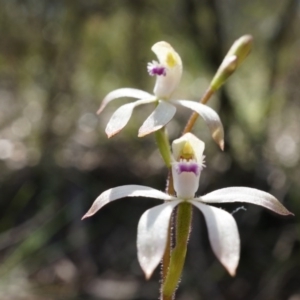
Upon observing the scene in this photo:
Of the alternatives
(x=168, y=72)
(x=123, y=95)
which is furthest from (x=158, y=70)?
(x=123, y=95)

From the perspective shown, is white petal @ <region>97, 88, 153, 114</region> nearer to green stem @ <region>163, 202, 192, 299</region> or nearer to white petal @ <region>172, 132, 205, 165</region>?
white petal @ <region>172, 132, 205, 165</region>

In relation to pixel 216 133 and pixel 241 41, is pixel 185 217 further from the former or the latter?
pixel 241 41

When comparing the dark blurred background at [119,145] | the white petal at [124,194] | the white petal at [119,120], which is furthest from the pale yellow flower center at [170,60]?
the dark blurred background at [119,145]

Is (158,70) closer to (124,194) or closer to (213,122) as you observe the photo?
(213,122)

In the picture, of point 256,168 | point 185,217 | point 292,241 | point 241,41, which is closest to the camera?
point 185,217

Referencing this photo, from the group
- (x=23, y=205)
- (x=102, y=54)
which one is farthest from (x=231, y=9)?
(x=23, y=205)

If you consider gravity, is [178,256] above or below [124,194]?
below
